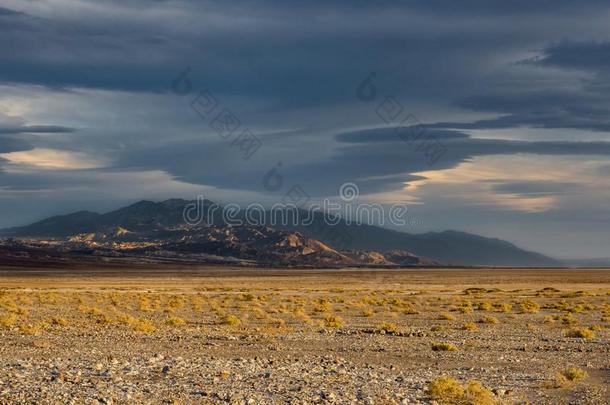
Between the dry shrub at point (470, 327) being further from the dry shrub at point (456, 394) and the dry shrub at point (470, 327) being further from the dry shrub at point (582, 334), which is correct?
the dry shrub at point (456, 394)

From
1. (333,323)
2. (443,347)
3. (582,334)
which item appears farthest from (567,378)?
(333,323)

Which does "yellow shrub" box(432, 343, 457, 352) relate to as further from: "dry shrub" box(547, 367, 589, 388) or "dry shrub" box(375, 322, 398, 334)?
"dry shrub" box(375, 322, 398, 334)

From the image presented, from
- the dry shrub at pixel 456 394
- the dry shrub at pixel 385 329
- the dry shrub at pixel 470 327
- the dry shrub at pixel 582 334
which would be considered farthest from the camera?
the dry shrub at pixel 470 327

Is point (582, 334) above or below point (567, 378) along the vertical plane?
above

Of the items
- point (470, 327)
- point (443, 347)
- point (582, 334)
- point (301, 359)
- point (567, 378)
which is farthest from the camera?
point (470, 327)

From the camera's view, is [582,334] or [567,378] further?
[582,334]

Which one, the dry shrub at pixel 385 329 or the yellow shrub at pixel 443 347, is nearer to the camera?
the yellow shrub at pixel 443 347

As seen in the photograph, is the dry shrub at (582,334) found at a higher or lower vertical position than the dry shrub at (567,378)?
higher

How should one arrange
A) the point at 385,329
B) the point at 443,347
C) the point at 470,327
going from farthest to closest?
the point at 470,327
the point at 385,329
the point at 443,347

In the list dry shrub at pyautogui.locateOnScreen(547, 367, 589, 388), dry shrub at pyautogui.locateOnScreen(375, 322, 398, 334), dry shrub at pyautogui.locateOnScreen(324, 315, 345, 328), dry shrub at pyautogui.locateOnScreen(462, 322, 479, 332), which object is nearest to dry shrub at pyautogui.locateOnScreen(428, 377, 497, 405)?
dry shrub at pyautogui.locateOnScreen(547, 367, 589, 388)

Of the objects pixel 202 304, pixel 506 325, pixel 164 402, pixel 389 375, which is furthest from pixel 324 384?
pixel 202 304

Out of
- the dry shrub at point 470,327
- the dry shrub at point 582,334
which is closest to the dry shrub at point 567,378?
the dry shrub at point 582,334

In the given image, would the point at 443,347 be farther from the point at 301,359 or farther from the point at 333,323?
the point at 333,323

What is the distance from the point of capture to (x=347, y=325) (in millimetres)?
33906
